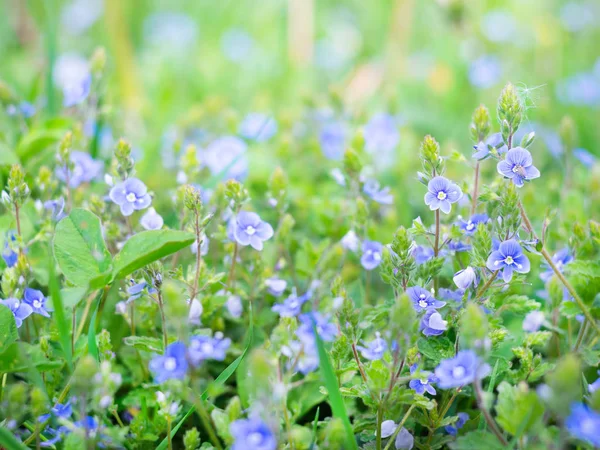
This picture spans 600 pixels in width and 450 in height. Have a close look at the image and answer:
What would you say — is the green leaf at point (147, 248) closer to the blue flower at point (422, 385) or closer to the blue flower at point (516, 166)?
the blue flower at point (422, 385)

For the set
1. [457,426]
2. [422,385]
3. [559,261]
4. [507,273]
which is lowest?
[457,426]

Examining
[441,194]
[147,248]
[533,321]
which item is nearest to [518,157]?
[441,194]

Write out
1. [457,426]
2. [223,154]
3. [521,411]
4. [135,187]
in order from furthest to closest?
[223,154]
[135,187]
[457,426]
[521,411]

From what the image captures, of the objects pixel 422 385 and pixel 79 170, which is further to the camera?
pixel 79 170

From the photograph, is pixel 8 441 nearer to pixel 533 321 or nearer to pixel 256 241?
pixel 256 241

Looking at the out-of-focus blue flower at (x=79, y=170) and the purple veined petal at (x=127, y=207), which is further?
the out-of-focus blue flower at (x=79, y=170)

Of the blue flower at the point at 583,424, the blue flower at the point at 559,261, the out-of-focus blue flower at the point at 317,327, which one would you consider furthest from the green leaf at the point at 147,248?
the blue flower at the point at 559,261

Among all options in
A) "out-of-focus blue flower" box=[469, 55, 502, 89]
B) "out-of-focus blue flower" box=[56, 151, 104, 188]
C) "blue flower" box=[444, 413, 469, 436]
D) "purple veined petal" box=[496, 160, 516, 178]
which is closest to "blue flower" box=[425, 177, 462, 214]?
"purple veined petal" box=[496, 160, 516, 178]
